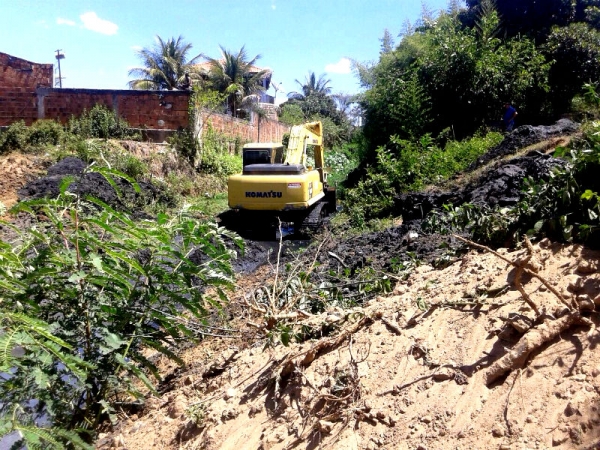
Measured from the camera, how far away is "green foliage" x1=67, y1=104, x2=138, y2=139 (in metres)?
18.7

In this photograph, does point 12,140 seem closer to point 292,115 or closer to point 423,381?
point 423,381

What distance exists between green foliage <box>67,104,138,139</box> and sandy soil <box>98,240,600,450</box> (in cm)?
1595

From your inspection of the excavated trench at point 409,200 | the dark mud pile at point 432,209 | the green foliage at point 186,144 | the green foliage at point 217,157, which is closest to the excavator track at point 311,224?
the excavated trench at point 409,200

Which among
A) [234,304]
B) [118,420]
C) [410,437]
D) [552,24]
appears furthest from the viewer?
[552,24]

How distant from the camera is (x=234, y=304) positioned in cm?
716

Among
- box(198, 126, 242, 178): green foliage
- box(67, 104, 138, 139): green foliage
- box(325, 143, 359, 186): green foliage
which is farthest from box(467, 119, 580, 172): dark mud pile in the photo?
box(325, 143, 359, 186): green foliage

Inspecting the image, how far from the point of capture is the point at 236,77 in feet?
125

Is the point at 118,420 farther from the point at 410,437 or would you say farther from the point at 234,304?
the point at 234,304

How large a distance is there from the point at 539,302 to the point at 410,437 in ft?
4.03

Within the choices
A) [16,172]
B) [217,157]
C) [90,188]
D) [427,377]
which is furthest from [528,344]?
[217,157]

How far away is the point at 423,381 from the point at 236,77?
3681 cm

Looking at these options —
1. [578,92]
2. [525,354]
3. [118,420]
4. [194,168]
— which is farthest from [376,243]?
[578,92]

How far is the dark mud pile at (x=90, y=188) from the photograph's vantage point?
13594 mm

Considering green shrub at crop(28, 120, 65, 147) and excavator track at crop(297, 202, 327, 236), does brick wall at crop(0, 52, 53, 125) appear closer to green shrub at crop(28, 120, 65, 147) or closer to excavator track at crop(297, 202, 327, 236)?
green shrub at crop(28, 120, 65, 147)
